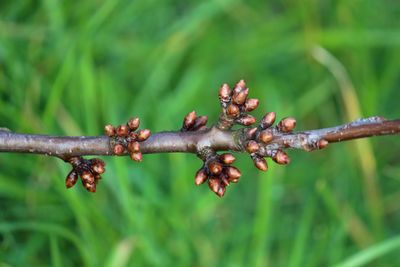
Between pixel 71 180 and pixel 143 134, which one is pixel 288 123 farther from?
pixel 71 180

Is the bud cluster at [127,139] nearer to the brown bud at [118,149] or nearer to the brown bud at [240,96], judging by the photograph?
the brown bud at [118,149]

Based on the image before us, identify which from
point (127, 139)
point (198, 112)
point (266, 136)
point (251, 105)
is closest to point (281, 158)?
point (266, 136)

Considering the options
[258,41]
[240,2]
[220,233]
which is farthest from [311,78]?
[220,233]

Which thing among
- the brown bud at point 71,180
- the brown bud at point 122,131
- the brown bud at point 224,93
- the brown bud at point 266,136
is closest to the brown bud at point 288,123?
the brown bud at point 266,136

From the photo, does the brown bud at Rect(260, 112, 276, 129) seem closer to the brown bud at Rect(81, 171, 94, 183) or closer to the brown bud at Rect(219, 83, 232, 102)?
the brown bud at Rect(219, 83, 232, 102)

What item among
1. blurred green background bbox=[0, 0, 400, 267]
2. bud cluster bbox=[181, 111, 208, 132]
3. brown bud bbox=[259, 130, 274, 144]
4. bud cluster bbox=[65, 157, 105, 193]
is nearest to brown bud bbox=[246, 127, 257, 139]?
brown bud bbox=[259, 130, 274, 144]

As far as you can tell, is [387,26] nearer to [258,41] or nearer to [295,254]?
[258,41]
